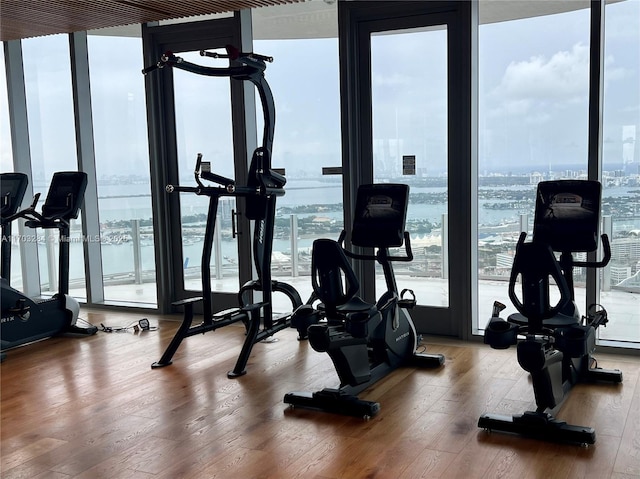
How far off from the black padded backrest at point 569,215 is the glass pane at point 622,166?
3.24ft

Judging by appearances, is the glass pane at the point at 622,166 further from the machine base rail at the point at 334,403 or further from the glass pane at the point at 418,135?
the machine base rail at the point at 334,403

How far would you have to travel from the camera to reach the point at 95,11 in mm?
5684

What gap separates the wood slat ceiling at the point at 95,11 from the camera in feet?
17.9

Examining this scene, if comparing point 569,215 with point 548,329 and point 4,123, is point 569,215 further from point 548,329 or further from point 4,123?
point 4,123

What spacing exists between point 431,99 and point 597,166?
4.74ft

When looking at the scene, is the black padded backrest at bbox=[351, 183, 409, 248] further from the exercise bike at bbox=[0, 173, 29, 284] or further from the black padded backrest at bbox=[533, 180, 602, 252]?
the exercise bike at bbox=[0, 173, 29, 284]

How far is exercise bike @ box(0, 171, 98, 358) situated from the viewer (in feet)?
17.9

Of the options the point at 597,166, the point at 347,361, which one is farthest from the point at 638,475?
the point at 597,166

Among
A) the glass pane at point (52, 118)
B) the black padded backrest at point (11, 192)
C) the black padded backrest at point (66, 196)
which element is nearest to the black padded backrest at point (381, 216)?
the black padded backrest at point (66, 196)

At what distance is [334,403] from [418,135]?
8.66 ft

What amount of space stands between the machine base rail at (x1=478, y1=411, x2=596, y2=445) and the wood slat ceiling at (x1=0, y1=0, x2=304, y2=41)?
361 centimetres

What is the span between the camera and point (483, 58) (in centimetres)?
547

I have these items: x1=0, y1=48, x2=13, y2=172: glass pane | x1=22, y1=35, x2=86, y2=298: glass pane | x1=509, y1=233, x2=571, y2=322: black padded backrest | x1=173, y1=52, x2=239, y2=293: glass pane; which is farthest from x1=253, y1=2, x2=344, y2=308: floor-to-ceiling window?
x1=0, y1=48, x2=13, y2=172: glass pane

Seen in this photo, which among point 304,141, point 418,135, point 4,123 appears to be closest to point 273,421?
point 418,135
